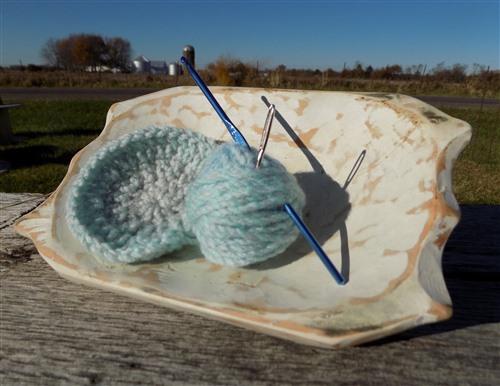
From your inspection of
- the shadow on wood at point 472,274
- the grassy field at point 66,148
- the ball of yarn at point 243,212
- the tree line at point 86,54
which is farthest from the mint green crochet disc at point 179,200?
the tree line at point 86,54

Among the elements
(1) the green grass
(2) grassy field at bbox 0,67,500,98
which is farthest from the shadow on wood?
(2) grassy field at bbox 0,67,500,98

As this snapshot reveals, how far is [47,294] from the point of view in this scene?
18.3 inches

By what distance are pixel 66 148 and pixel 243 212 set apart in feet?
7.29

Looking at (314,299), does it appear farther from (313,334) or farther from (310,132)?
(310,132)

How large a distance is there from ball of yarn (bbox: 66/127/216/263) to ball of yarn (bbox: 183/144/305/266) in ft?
0.19

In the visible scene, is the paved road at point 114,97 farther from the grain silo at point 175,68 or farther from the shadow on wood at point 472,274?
the shadow on wood at point 472,274

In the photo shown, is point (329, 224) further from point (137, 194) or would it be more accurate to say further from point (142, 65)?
point (142, 65)

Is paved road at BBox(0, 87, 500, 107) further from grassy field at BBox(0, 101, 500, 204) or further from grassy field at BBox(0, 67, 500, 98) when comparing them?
grassy field at BBox(0, 101, 500, 204)

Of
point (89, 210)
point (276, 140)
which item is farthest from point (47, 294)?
point (276, 140)

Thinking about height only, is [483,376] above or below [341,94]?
below

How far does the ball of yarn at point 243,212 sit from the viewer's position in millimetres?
430

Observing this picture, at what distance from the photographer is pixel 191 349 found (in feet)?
1.24

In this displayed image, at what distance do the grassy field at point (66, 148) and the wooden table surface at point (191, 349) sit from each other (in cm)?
127

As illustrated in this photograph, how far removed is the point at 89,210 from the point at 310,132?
29cm
